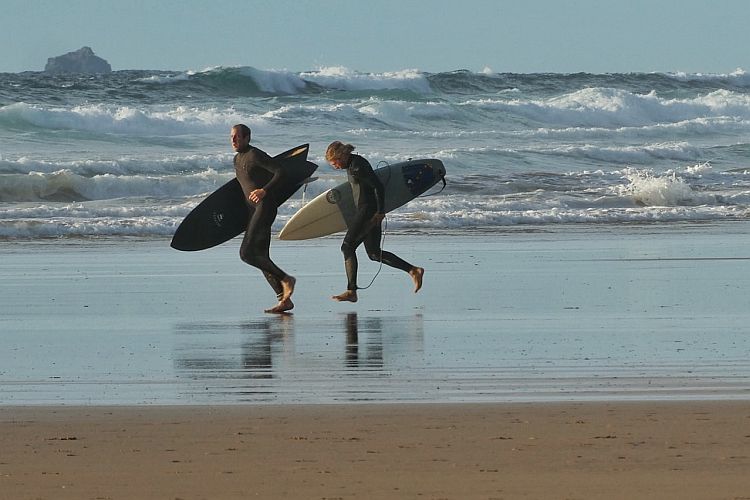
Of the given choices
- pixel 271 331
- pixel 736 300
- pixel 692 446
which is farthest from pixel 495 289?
pixel 692 446

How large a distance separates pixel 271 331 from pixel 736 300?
370 centimetres

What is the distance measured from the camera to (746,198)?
2664cm

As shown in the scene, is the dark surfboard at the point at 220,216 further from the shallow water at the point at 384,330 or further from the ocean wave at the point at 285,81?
the ocean wave at the point at 285,81

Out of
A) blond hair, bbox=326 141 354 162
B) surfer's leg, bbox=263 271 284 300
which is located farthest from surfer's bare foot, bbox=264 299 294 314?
blond hair, bbox=326 141 354 162

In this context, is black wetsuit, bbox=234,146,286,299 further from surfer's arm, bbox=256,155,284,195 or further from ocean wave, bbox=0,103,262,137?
ocean wave, bbox=0,103,262,137

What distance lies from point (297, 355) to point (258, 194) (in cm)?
319

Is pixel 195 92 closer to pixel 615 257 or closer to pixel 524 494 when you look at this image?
pixel 615 257

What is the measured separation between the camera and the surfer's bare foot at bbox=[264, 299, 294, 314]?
10.4 meters

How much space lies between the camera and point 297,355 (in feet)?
26.0

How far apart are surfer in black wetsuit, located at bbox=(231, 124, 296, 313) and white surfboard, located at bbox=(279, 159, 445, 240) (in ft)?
8.13

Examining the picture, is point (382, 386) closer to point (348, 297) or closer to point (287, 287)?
point (287, 287)

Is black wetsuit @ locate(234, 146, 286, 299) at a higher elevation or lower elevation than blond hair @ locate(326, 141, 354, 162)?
lower

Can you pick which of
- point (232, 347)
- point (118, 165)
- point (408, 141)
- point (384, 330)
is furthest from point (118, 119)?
point (232, 347)

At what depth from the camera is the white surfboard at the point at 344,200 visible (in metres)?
13.8
